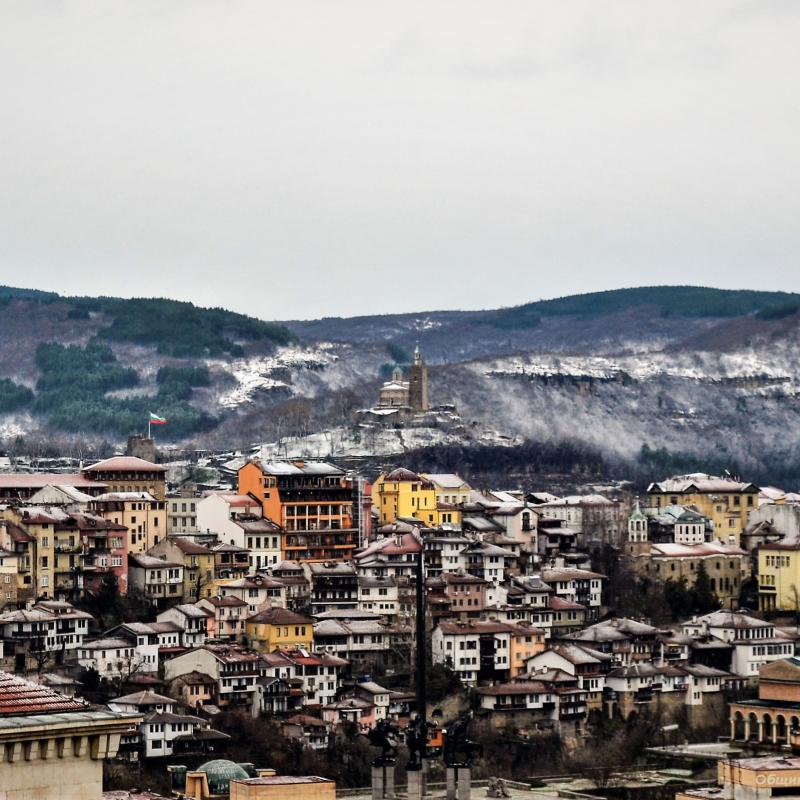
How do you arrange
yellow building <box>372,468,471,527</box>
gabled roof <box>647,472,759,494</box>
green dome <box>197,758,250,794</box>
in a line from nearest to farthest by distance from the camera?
1. green dome <box>197,758,250,794</box>
2. yellow building <box>372,468,471,527</box>
3. gabled roof <box>647,472,759,494</box>

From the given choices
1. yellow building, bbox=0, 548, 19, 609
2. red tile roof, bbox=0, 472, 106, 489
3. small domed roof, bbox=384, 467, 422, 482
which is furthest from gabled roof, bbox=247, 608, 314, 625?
small domed roof, bbox=384, 467, 422, 482

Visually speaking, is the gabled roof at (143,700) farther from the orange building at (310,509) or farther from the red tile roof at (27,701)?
the red tile roof at (27,701)

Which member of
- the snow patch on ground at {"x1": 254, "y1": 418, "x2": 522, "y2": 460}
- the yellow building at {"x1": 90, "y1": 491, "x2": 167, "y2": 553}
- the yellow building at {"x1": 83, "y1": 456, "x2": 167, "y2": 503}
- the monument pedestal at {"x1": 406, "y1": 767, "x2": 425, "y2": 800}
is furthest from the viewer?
the snow patch on ground at {"x1": 254, "y1": 418, "x2": 522, "y2": 460}

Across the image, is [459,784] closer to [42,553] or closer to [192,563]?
[42,553]

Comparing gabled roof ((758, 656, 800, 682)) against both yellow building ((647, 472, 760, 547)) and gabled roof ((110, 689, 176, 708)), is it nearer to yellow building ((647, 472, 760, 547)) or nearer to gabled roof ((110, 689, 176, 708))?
gabled roof ((110, 689, 176, 708))

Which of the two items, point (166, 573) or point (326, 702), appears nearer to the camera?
point (326, 702)

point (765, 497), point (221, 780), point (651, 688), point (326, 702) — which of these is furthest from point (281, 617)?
point (765, 497)

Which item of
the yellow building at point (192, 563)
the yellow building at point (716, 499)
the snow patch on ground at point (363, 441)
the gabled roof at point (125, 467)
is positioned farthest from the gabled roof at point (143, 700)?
the snow patch on ground at point (363, 441)

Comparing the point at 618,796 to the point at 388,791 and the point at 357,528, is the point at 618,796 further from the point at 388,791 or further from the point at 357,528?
the point at 357,528
